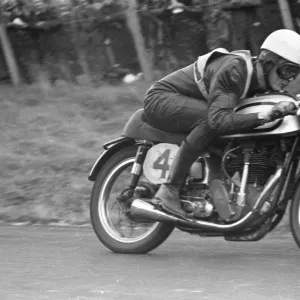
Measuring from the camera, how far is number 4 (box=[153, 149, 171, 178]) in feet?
22.5

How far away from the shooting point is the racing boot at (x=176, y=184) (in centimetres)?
664

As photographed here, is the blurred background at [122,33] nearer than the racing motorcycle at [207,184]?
No

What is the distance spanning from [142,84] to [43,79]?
161 centimetres

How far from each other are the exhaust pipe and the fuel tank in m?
0.29

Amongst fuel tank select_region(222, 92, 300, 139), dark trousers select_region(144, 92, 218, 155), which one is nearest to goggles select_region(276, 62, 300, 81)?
fuel tank select_region(222, 92, 300, 139)

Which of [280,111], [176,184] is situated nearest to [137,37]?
[176,184]

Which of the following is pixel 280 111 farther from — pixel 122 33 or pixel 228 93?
pixel 122 33

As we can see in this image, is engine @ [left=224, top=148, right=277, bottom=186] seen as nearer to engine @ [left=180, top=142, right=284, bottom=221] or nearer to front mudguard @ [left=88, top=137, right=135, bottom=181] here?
engine @ [left=180, top=142, right=284, bottom=221]

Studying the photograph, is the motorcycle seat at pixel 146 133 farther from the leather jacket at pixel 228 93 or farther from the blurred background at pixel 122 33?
the blurred background at pixel 122 33

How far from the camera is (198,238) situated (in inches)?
307

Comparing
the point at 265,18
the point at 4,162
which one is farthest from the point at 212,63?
the point at 265,18

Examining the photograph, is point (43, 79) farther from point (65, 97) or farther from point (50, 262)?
Result: point (50, 262)

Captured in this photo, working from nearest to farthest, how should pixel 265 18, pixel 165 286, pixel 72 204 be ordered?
pixel 165 286 < pixel 72 204 < pixel 265 18

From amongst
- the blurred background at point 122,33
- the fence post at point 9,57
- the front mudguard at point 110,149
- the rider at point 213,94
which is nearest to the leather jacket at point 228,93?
the rider at point 213,94
